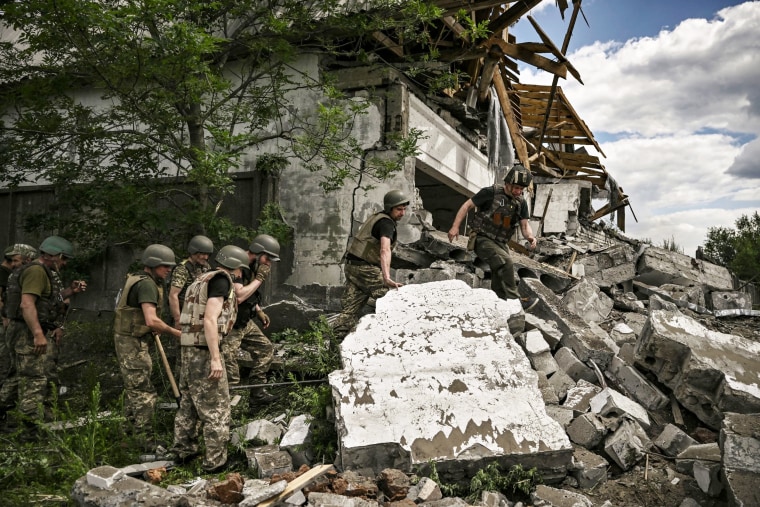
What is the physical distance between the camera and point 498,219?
19.6 feet

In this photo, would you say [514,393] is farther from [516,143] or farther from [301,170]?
[516,143]

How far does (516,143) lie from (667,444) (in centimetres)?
693

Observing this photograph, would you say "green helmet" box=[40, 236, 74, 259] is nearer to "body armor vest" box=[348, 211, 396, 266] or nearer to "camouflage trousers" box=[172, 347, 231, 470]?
"camouflage trousers" box=[172, 347, 231, 470]

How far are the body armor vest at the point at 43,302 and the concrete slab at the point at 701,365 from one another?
525cm

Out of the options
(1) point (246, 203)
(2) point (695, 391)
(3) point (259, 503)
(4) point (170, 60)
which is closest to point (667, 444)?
(2) point (695, 391)

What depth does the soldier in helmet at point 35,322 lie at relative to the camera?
16.4 ft

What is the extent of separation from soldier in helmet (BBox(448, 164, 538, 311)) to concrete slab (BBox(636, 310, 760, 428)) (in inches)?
55.7

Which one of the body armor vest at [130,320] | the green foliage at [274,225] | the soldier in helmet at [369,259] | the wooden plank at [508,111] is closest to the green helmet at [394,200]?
the soldier in helmet at [369,259]

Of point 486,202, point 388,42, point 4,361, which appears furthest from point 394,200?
point 4,361

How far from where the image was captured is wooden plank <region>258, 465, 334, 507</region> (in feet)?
9.54

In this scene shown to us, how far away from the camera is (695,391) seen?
14.0ft

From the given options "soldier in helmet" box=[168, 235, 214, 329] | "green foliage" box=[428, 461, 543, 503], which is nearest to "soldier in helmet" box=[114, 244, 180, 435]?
"soldier in helmet" box=[168, 235, 214, 329]

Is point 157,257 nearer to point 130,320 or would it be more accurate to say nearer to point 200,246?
point 200,246

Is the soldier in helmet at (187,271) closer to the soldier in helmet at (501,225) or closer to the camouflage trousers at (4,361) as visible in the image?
the camouflage trousers at (4,361)
